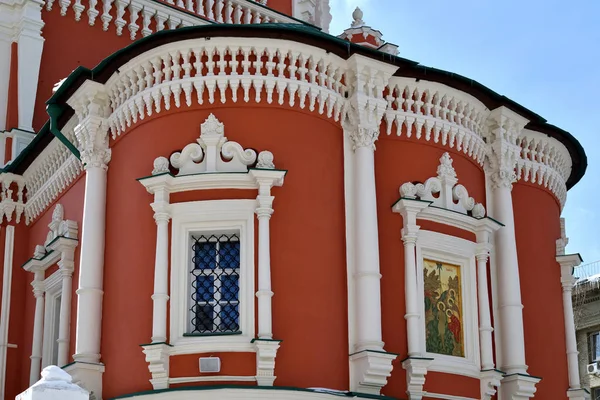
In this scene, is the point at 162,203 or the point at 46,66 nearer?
the point at 162,203

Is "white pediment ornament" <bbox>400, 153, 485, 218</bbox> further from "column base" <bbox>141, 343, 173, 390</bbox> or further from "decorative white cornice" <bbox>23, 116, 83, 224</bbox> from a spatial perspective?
"decorative white cornice" <bbox>23, 116, 83, 224</bbox>

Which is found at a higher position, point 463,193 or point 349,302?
point 463,193

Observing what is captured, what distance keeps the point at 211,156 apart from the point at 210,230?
87cm

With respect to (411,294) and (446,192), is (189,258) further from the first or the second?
(446,192)

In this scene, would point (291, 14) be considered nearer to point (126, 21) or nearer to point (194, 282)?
point (126, 21)

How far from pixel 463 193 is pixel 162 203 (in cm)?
391

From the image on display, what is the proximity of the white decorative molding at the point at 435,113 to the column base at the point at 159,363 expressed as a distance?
3.99 m

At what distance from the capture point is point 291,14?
20.2m

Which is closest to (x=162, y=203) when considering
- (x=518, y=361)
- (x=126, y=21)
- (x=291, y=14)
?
(x=518, y=361)

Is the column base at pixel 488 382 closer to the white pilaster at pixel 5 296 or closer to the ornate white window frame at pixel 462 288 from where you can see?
the ornate white window frame at pixel 462 288

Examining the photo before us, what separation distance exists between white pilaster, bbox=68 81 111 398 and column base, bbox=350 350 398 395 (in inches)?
116

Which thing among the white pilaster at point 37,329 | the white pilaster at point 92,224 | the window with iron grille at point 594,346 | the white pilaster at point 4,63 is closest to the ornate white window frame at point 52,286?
the white pilaster at point 37,329

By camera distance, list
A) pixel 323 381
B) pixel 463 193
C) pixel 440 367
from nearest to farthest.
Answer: pixel 323 381, pixel 440 367, pixel 463 193

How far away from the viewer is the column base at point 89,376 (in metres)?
12.9
